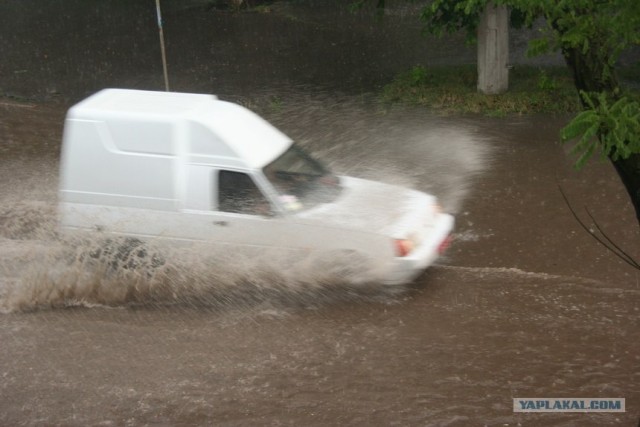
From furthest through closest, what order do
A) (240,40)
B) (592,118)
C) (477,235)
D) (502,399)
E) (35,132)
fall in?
(240,40) → (35,132) → (477,235) → (502,399) → (592,118)

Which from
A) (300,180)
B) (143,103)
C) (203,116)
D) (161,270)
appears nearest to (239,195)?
(300,180)

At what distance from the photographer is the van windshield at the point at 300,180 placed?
863cm

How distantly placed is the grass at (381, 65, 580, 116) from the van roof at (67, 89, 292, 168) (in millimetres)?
6059

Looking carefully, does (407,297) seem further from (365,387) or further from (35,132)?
(35,132)

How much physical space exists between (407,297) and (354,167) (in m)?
4.17

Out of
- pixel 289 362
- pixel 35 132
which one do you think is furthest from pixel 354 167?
pixel 35 132

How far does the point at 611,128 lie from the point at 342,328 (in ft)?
14.5

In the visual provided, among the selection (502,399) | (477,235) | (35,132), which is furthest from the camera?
(35,132)

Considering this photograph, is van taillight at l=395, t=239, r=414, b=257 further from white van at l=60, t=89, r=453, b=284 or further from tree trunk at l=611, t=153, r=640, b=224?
tree trunk at l=611, t=153, r=640, b=224

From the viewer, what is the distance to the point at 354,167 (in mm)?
12453

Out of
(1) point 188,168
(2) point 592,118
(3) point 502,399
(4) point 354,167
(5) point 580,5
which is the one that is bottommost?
(3) point 502,399

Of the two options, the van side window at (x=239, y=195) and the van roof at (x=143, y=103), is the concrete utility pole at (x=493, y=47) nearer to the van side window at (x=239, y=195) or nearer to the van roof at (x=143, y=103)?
the van roof at (x=143, y=103)

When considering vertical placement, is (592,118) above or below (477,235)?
above

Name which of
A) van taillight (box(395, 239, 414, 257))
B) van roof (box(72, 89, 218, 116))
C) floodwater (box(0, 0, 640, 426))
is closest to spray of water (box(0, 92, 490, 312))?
floodwater (box(0, 0, 640, 426))
